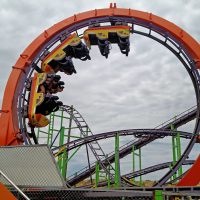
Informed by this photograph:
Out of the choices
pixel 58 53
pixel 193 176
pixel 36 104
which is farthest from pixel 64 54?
pixel 193 176

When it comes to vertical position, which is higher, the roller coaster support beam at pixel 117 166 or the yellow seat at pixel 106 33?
the yellow seat at pixel 106 33

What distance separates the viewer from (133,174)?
15.2 metres

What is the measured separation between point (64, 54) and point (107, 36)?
1.41 meters

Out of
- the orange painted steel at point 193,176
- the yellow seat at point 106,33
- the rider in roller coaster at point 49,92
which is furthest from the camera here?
the yellow seat at point 106,33

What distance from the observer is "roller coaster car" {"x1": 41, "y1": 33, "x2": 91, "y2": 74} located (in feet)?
32.3

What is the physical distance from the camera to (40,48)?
33.1 feet

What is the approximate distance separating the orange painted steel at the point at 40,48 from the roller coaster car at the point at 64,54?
469mm

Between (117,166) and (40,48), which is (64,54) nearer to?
(40,48)

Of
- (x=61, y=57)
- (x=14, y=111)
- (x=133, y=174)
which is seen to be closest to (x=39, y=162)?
(x=14, y=111)

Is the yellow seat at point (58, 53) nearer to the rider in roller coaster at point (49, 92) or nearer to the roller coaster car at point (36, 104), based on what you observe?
the rider in roller coaster at point (49, 92)

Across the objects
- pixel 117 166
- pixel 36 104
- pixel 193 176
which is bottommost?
pixel 193 176

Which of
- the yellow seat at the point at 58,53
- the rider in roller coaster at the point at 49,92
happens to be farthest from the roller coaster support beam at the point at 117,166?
the yellow seat at the point at 58,53

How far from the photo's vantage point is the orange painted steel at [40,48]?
878 cm

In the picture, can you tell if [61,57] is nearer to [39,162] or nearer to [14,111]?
[14,111]
